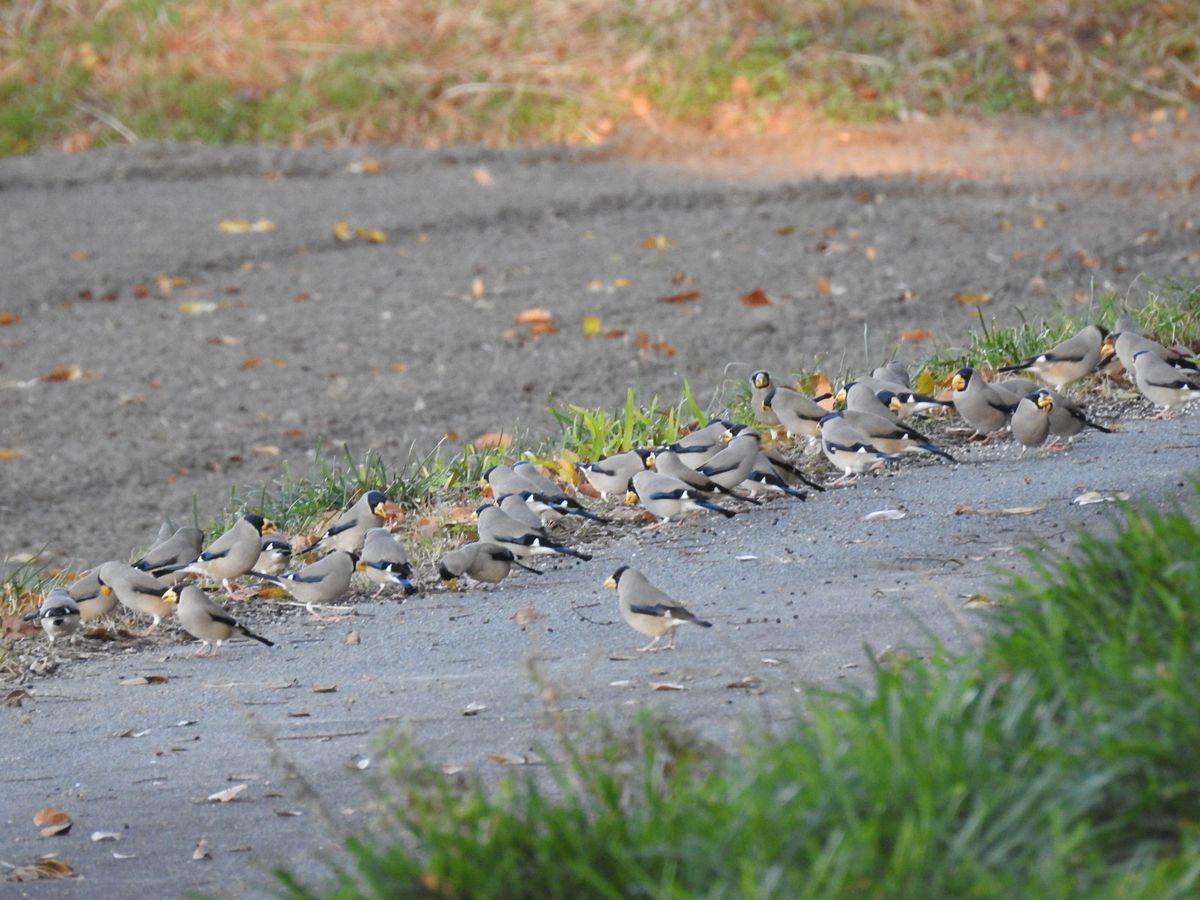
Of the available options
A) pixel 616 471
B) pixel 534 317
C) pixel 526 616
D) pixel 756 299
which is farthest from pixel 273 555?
Result: pixel 756 299

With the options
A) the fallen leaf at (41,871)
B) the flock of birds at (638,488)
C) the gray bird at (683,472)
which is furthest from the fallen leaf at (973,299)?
the fallen leaf at (41,871)

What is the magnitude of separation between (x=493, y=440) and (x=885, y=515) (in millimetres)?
2593

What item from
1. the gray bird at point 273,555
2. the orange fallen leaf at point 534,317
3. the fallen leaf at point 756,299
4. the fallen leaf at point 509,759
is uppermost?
the fallen leaf at point 509,759

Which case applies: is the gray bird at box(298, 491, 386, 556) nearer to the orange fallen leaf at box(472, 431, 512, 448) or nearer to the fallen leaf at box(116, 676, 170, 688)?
the fallen leaf at box(116, 676, 170, 688)

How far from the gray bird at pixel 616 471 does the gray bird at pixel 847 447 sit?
2.43 feet

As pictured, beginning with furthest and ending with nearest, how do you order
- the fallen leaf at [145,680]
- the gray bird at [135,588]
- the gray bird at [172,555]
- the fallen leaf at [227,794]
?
the gray bird at [172,555] → the gray bird at [135,588] → the fallen leaf at [145,680] → the fallen leaf at [227,794]

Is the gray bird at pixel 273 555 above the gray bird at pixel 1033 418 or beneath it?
beneath

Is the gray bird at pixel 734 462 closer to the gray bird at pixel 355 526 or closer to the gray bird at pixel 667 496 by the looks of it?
the gray bird at pixel 667 496

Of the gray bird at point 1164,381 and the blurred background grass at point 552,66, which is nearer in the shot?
the gray bird at point 1164,381

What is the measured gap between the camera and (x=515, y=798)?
3104mm

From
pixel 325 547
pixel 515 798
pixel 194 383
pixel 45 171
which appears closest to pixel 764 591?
pixel 325 547

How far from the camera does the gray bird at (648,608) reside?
5.06 m

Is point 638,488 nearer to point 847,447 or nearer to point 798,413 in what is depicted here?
point 847,447

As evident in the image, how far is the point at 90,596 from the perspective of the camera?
615 cm
